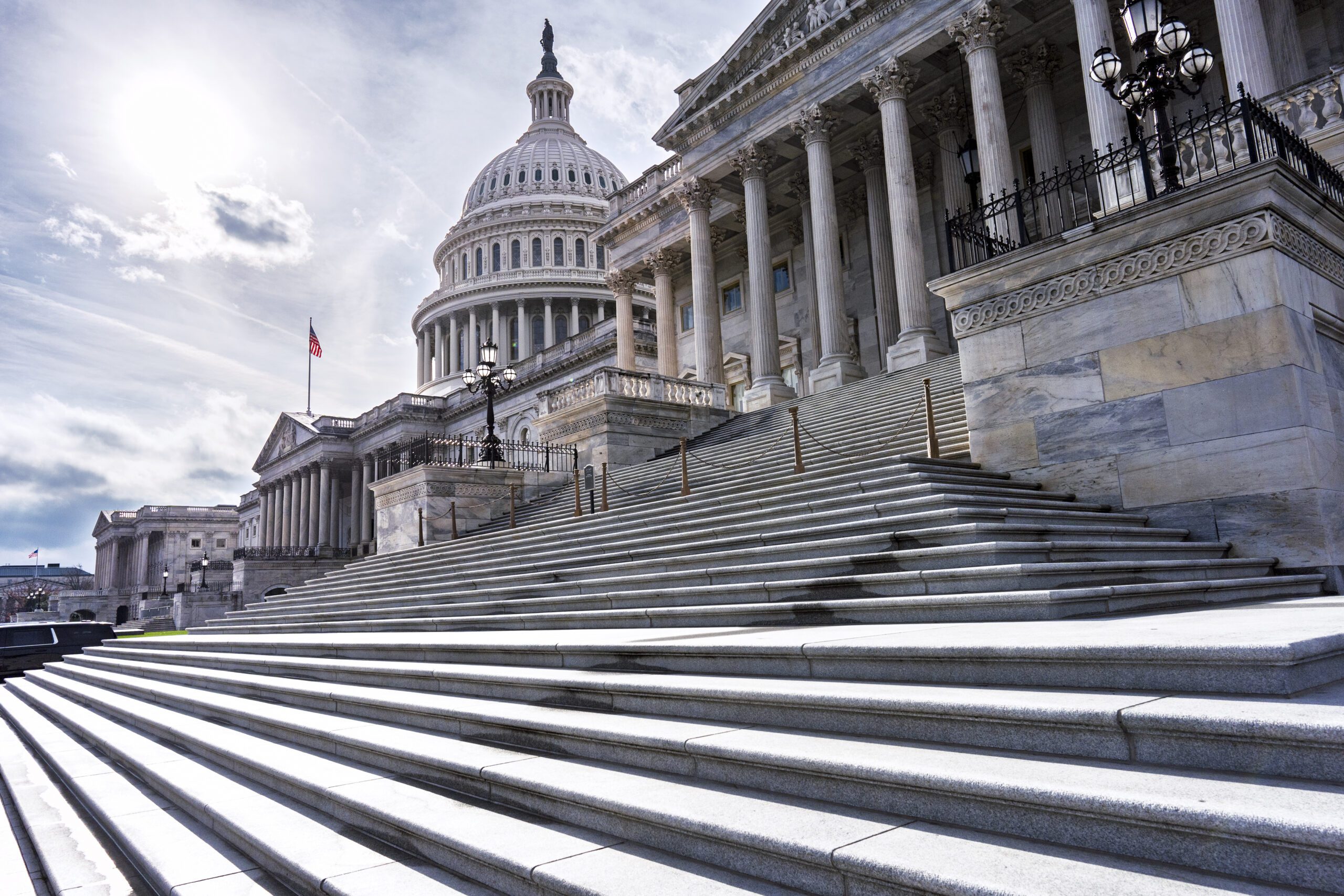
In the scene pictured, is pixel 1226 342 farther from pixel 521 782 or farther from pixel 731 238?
pixel 731 238

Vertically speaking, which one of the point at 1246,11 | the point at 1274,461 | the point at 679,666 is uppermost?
the point at 1246,11

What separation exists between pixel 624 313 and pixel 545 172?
73753 millimetres

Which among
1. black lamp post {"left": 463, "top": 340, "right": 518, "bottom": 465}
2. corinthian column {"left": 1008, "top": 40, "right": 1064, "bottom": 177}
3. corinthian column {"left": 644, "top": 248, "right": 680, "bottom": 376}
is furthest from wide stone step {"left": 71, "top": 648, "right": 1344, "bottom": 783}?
corinthian column {"left": 644, "top": 248, "right": 680, "bottom": 376}

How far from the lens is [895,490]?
381 inches

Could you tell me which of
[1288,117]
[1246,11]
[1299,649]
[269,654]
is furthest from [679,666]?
[1246,11]

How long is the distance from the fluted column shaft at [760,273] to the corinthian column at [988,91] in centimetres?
775

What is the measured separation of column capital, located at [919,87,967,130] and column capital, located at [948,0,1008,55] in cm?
420

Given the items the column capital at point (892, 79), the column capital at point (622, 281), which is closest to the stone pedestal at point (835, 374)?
the column capital at point (892, 79)

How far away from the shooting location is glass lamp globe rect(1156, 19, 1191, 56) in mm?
10273

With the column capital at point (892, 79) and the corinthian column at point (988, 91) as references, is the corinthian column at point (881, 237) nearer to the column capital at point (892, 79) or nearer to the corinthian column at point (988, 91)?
the column capital at point (892, 79)

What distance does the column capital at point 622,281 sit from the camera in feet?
126

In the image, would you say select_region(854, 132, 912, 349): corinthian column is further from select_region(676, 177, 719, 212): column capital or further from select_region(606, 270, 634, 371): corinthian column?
select_region(606, 270, 634, 371): corinthian column

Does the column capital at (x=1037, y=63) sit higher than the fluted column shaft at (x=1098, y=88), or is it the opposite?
the column capital at (x=1037, y=63)

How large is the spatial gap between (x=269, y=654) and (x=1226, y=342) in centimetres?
1321
